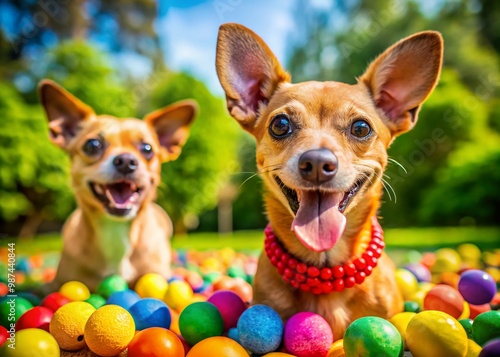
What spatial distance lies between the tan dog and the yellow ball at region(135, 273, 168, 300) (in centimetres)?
28

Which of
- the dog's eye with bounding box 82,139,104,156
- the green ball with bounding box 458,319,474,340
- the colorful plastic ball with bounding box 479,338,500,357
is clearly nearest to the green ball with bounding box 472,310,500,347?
the green ball with bounding box 458,319,474,340

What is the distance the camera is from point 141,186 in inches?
162

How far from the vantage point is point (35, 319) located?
9.36 feet

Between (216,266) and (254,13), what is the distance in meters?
3.36

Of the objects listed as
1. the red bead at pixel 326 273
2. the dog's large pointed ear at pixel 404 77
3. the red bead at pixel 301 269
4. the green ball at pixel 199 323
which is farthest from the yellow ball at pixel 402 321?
the dog's large pointed ear at pixel 404 77

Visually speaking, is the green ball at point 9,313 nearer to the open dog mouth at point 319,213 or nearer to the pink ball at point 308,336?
the pink ball at point 308,336

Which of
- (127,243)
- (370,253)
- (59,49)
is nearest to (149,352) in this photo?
(370,253)

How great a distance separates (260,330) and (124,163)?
81.5 inches

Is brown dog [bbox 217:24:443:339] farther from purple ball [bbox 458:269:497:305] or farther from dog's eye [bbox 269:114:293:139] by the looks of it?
purple ball [bbox 458:269:497:305]

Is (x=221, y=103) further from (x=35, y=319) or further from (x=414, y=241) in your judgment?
(x=35, y=319)

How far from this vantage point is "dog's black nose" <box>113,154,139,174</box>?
3.91m

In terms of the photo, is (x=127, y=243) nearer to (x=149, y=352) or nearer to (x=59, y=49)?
(x=149, y=352)

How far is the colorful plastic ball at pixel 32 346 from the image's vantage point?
7.04 ft

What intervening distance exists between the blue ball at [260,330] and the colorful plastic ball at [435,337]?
70 centimetres
